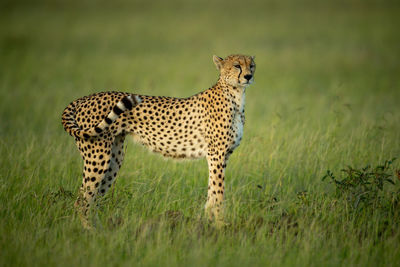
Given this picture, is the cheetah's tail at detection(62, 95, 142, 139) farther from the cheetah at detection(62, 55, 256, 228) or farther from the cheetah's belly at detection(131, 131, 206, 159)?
the cheetah's belly at detection(131, 131, 206, 159)

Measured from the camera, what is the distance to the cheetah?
191 inches

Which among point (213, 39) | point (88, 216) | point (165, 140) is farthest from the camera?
point (213, 39)

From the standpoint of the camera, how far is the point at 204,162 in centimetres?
673

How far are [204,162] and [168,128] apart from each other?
1732mm

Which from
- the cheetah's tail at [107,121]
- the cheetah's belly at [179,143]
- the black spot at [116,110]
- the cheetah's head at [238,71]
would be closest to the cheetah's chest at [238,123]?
the cheetah's head at [238,71]

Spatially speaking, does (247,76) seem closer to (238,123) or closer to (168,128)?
(238,123)

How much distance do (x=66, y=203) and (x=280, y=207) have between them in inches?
80.5

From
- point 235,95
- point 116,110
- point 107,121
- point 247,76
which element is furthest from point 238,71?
point 107,121

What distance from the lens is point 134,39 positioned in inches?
845

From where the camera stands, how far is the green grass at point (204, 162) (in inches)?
165

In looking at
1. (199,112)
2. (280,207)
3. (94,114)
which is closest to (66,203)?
(94,114)

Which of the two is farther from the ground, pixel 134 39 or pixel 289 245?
pixel 134 39

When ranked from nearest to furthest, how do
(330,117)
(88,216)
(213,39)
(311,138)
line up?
(88,216) → (311,138) → (330,117) → (213,39)

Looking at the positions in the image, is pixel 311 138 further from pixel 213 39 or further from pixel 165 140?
pixel 213 39
